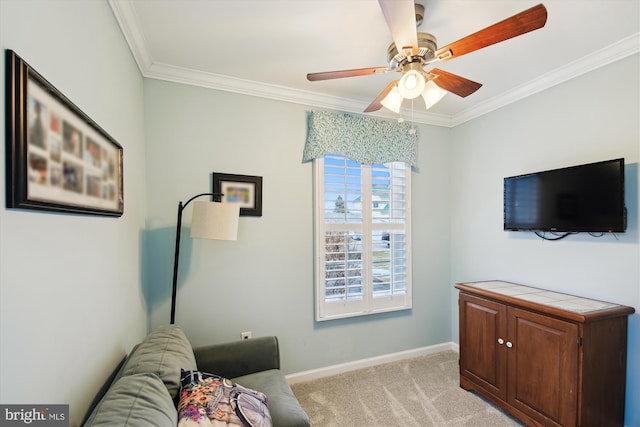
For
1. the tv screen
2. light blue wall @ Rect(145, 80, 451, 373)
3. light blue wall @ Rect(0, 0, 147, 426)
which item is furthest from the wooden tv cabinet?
light blue wall @ Rect(0, 0, 147, 426)

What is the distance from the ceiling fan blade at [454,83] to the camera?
65.9 inches

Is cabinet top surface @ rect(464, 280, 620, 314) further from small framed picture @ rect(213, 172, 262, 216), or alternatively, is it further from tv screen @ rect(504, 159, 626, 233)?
small framed picture @ rect(213, 172, 262, 216)

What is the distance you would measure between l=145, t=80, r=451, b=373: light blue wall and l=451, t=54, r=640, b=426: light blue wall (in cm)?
120

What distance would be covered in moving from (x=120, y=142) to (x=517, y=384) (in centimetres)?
310

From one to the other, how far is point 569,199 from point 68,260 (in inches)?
116

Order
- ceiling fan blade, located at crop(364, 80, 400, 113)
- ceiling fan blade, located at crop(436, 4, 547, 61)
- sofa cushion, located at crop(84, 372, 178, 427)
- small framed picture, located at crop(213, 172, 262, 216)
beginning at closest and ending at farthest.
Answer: sofa cushion, located at crop(84, 372, 178, 427), ceiling fan blade, located at crop(436, 4, 547, 61), ceiling fan blade, located at crop(364, 80, 400, 113), small framed picture, located at crop(213, 172, 262, 216)

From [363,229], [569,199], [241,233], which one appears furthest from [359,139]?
[569,199]

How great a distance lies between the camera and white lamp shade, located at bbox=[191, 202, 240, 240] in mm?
1948

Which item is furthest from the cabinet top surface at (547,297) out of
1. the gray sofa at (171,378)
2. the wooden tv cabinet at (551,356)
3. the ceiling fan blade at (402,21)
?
the ceiling fan blade at (402,21)

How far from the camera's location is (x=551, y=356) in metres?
1.91

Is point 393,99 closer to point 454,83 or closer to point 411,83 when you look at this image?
point 411,83

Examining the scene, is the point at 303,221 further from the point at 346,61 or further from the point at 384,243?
the point at 346,61

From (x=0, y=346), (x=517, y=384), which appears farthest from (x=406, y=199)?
(x=0, y=346)

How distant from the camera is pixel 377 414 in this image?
224cm
